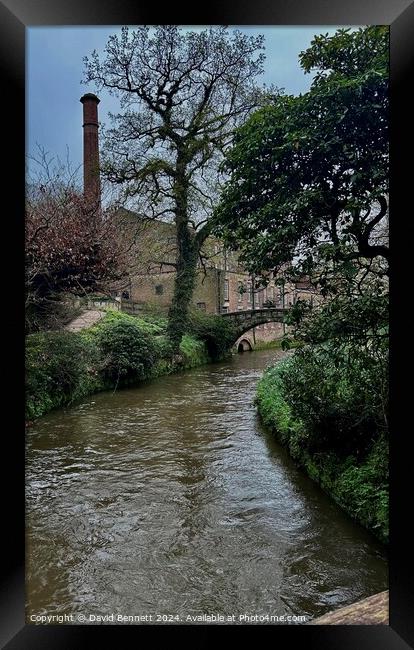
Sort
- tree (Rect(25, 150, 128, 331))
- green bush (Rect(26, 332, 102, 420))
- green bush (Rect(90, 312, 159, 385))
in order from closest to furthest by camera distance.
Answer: tree (Rect(25, 150, 128, 331)) < green bush (Rect(26, 332, 102, 420)) < green bush (Rect(90, 312, 159, 385))

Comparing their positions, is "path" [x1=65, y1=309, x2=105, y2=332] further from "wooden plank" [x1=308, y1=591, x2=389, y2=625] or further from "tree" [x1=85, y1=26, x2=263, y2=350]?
"wooden plank" [x1=308, y1=591, x2=389, y2=625]

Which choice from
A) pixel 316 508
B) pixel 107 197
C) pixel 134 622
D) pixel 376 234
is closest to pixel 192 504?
pixel 316 508

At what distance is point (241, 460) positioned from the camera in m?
3.94

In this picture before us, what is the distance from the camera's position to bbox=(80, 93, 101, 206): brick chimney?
3.30 metres

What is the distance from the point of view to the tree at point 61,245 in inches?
161

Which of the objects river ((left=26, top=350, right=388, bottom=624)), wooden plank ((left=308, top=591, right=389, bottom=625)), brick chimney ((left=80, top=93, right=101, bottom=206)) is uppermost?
brick chimney ((left=80, top=93, right=101, bottom=206))

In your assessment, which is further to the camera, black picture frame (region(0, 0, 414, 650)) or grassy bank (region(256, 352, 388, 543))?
grassy bank (region(256, 352, 388, 543))

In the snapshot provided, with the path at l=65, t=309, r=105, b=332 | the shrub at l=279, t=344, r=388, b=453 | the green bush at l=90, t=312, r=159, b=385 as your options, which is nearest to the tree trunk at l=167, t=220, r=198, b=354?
the green bush at l=90, t=312, r=159, b=385

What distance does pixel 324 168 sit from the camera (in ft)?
7.68

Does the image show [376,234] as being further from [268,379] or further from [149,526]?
[268,379]

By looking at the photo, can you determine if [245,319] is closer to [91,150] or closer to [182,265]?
[182,265]
